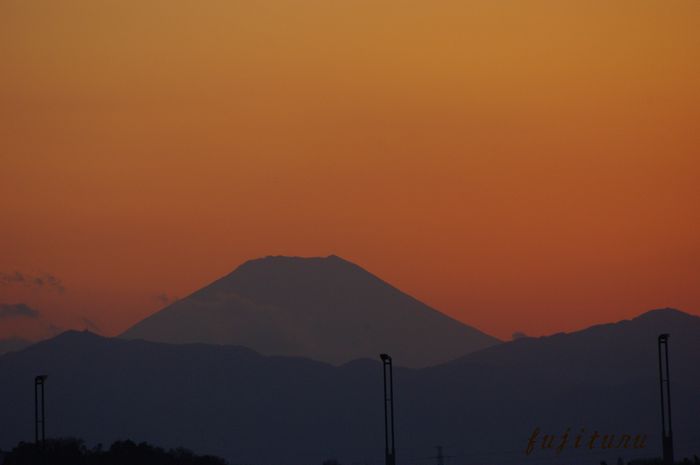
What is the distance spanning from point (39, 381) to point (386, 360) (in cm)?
1627

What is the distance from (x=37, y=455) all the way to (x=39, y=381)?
344 inches

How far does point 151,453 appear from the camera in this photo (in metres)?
92.3

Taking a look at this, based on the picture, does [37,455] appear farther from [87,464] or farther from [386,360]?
[386,360]

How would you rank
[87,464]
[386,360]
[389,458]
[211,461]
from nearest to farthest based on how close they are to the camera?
[389,458]
[386,360]
[87,464]
[211,461]

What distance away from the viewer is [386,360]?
75.1 m

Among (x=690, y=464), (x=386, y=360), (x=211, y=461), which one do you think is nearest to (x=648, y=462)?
(x=690, y=464)

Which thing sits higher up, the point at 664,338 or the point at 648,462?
the point at 664,338

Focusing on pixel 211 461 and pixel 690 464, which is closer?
pixel 690 464

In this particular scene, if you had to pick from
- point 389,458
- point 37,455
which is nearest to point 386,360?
point 389,458

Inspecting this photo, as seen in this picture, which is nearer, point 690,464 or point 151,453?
point 690,464

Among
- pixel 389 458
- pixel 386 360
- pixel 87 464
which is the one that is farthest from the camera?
pixel 87 464

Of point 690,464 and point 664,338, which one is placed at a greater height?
point 664,338

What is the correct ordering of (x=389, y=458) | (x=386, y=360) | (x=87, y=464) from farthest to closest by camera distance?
(x=87, y=464) → (x=386, y=360) → (x=389, y=458)

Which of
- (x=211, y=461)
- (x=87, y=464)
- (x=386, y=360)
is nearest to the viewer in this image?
(x=386, y=360)
